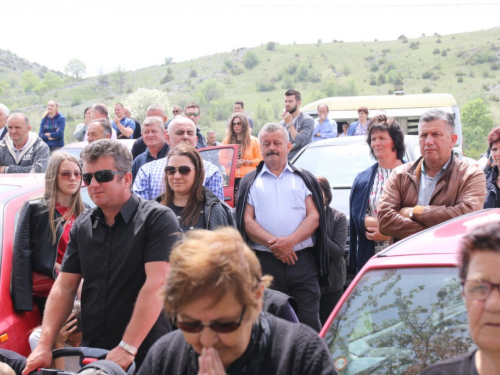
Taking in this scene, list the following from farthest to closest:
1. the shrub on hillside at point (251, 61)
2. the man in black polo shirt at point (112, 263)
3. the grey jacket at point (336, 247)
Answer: the shrub on hillside at point (251, 61)
the grey jacket at point (336, 247)
the man in black polo shirt at point (112, 263)

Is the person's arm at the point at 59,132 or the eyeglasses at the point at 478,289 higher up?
the person's arm at the point at 59,132

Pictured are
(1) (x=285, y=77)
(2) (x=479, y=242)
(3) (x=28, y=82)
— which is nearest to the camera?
(2) (x=479, y=242)

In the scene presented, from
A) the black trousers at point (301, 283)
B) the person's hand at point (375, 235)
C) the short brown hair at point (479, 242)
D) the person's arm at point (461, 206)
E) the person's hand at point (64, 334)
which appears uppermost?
the short brown hair at point (479, 242)

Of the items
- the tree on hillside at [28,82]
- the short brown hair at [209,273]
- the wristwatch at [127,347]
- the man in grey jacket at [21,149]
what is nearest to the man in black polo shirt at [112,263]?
the wristwatch at [127,347]

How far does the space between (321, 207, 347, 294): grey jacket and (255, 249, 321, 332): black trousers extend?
0.40 metres

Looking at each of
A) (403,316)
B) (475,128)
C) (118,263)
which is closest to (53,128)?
(118,263)

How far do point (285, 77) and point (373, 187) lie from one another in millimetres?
80005

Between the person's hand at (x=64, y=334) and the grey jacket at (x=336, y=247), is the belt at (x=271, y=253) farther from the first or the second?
the person's hand at (x=64, y=334)

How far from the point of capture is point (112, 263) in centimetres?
367

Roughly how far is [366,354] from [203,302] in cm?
130

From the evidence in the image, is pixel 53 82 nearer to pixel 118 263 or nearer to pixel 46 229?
pixel 46 229

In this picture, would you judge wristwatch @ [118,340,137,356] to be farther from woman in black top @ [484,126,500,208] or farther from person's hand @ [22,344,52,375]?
woman in black top @ [484,126,500,208]

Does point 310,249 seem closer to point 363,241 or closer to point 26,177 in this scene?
point 363,241

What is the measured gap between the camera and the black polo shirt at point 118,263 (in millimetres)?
3656
